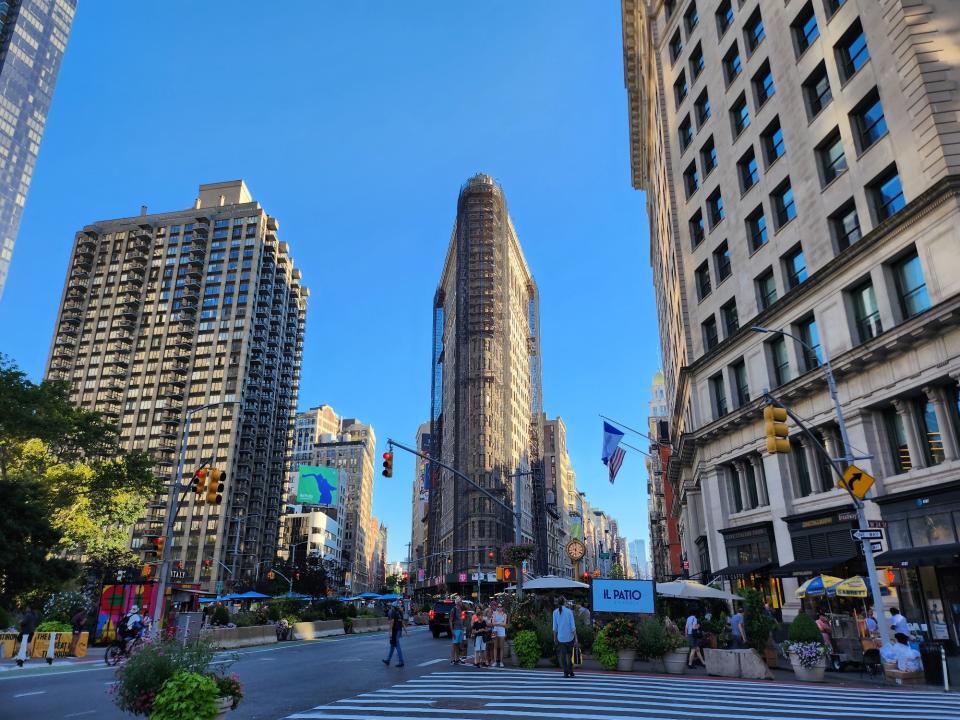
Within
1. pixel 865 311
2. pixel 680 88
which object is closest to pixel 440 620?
pixel 865 311

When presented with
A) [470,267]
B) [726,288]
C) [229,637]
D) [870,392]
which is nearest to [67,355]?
[470,267]

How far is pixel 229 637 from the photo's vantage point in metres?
31.9

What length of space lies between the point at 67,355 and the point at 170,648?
15931 centimetres

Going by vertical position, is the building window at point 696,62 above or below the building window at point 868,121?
above

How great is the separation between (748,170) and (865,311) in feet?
42.9

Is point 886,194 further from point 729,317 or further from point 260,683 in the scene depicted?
point 260,683

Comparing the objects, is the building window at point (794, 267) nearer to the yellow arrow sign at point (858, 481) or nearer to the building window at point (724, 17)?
the yellow arrow sign at point (858, 481)

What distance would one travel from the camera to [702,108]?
42656 mm

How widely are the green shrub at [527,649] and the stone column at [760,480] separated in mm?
16832

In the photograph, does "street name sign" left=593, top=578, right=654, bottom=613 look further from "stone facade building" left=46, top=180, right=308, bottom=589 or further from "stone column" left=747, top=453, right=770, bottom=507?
"stone facade building" left=46, top=180, right=308, bottom=589

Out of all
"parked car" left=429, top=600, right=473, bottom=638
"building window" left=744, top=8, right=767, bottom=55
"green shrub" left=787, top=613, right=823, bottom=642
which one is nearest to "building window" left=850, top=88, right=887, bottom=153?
"building window" left=744, top=8, right=767, bottom=55

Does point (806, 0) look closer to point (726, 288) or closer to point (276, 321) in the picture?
point (726, 288)

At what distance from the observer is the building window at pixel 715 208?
130 feet

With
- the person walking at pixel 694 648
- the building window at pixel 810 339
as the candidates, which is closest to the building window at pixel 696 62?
the building window at pixel 810 339
